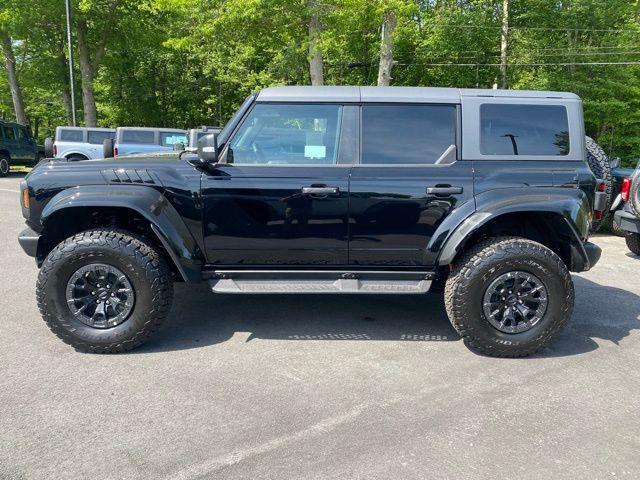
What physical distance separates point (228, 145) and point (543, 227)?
2.64 m

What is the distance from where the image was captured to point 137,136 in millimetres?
17969

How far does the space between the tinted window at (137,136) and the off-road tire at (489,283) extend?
16.2m

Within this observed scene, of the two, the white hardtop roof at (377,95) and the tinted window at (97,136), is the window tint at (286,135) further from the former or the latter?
the tinted window at (97,136)

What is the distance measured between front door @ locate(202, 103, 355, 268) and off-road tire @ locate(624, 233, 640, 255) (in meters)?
5.41

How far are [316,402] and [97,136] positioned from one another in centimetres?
1866

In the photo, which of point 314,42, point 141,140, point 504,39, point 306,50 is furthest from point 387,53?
point 504,39

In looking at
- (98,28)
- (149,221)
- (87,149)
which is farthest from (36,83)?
(149,221)

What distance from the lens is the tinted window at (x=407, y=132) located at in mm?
4020

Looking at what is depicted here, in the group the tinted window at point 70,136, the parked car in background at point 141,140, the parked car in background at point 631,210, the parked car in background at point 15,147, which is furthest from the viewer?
the parked car in background at point 15,147

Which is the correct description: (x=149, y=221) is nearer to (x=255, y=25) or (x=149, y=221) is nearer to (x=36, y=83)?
(x=255, y=25)

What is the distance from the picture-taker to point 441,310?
199 inches

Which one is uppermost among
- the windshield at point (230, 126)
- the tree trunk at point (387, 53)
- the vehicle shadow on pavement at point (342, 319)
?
the tree trunk at point (387, 53)

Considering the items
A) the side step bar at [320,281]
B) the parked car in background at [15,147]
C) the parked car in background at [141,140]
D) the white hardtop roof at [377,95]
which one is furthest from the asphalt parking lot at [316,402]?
the parked car in background at [15,147]

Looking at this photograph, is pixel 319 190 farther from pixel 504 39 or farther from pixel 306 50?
pixel 504 39
